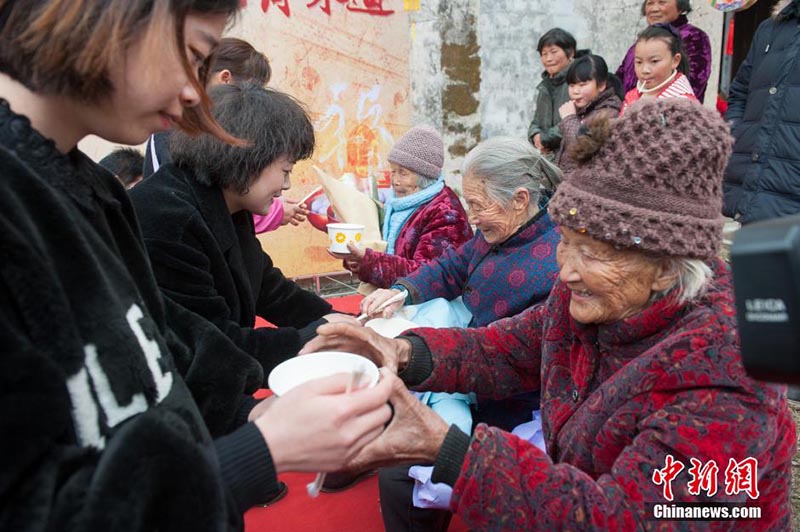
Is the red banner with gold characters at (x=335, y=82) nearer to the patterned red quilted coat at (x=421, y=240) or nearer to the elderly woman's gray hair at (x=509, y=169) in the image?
the patterned red quilted coat at (x=421, y=240)

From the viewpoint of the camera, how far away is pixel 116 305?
0.95m

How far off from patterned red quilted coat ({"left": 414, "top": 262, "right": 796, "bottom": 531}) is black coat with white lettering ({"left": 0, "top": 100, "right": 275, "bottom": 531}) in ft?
1.77

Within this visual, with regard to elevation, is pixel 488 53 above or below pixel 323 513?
above

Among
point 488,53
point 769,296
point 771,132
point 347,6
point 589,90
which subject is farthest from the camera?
point 488,53

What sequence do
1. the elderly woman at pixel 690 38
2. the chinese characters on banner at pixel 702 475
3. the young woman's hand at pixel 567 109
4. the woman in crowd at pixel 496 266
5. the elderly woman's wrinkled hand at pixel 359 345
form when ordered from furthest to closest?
1. the young woman's hand at pixel 567 109
2. the elderly woman at pixel 690 38
3. the woman in crowd at pixel 496 266
4. the elderly woman's wrinkled hand at pixel 359 345
5. the chinese characters on banner at pixel 702 475

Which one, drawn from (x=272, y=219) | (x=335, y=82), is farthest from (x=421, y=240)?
(x=335, y=82)

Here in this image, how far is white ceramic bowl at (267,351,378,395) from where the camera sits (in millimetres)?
1449

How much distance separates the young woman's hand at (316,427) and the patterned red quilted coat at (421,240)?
2.19 metres

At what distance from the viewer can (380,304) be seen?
8.95ft

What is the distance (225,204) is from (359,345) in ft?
2.27

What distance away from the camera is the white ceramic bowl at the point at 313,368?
57.1 inches

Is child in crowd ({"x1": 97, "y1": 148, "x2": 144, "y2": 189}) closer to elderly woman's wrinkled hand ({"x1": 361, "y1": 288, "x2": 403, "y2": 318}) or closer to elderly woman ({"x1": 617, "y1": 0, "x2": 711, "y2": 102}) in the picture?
elderly woman's wrinkled hand ({"x1": 361, "y1": 288, "x2": 403, "y2": 318})

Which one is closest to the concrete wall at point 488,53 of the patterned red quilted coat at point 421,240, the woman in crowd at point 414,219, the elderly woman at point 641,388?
the woman in crowd at point 414,219

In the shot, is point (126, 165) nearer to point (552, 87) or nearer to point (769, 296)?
point (552, 87)
